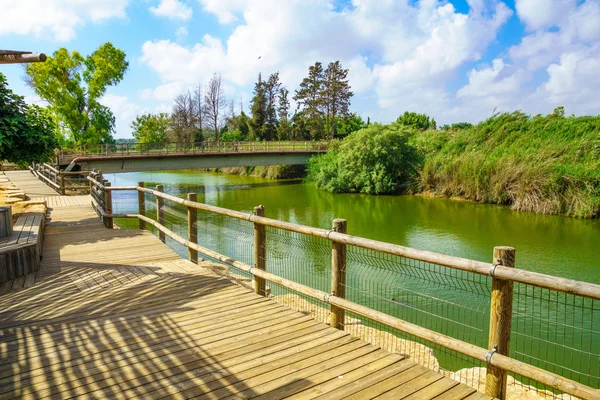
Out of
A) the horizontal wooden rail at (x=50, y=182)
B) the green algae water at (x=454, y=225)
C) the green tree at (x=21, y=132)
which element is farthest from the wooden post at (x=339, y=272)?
the horizontal wooden rail at (x=50, y=182)

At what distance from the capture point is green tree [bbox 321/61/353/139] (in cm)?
5341

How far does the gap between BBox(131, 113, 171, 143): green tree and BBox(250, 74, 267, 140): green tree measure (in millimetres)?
11123

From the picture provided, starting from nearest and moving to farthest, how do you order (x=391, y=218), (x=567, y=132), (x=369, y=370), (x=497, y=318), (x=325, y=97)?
(x=497, y=318), (x=369, y=370), (x=391, y=218), (x=567, y=132), (x=325, y=97)

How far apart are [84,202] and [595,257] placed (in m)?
14.2

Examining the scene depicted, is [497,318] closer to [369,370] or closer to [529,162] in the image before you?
[369,370]

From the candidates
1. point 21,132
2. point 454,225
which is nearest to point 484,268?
point 21,132

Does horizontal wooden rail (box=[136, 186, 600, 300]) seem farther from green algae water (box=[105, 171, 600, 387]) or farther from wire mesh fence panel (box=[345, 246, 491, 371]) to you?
wire mesh fence panel (box=[345, 246, 491, 371])

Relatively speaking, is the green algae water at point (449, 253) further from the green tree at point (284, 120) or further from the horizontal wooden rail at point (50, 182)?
the green tree at point (284, 120)

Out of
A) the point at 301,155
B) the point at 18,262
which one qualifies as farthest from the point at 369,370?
the point at 301,155

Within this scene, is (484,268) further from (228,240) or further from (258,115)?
(258,115)

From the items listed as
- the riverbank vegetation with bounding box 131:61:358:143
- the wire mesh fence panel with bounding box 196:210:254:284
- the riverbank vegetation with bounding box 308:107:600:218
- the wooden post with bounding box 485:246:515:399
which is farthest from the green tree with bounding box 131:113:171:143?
the wooden post with bounding box 485:246:515:399

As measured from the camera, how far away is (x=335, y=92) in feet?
175

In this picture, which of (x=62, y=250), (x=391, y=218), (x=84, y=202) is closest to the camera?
(x=62, y=250)

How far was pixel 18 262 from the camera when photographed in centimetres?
545
